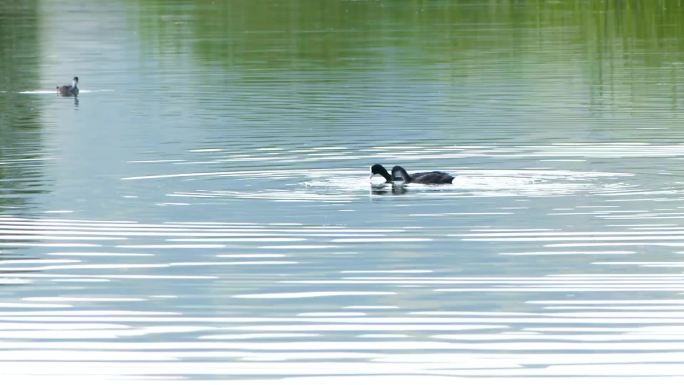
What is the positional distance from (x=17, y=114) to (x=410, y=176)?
633 inches

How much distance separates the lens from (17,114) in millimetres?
39438

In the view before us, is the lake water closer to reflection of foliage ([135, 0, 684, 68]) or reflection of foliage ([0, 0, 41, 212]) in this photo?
reflection of foliage ([0, 0, 41, 212])

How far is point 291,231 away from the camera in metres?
20.6

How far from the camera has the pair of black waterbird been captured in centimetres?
2441

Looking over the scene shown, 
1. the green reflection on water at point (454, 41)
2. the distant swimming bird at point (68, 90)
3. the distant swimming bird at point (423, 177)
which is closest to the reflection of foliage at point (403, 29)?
the green reflection on water at point (454, 41)

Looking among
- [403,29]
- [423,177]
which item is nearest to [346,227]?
[423,177]

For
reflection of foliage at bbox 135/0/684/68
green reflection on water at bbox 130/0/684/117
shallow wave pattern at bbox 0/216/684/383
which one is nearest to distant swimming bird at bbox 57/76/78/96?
green reflection on water at bbox 130/0/684/117

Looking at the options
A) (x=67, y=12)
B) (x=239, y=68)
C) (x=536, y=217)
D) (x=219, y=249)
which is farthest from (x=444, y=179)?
(x=67, y=12)

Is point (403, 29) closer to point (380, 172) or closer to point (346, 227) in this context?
point (380, 172)

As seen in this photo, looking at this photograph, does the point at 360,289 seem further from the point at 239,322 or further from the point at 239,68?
the point at 239,68

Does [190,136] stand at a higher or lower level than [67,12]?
lower

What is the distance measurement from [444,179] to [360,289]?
7584 mm

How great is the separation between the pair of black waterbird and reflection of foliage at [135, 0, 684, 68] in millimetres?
26074

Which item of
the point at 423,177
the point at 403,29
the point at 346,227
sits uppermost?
the point at 403,29
